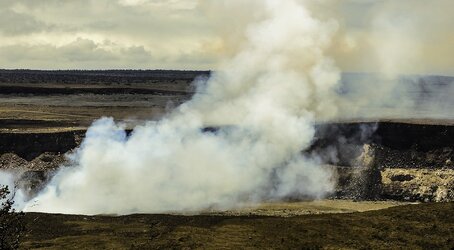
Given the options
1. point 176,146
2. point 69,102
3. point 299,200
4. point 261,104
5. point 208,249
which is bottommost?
point 208,249

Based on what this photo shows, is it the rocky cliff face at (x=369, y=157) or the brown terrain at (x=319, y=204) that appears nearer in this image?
the brown terrain at (x=319, y=204)

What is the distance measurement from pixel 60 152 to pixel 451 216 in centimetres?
3303

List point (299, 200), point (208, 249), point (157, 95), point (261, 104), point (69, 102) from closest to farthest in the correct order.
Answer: point (208, 249) < point (299, 200) < point (261, 104) < point (69, 102) < point (157, 95)

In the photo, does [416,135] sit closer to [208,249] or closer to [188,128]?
[188,128]

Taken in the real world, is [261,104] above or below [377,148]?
above

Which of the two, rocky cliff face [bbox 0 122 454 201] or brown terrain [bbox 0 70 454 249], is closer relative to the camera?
brown terrain [bbox 0 70 454 249]

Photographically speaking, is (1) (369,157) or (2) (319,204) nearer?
(2) (319,204)

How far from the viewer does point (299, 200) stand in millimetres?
42625

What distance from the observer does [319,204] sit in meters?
41.5

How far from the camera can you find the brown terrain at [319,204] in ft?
90.0

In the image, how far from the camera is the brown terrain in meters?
27.4

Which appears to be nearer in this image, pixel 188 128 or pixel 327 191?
pixel 327 191

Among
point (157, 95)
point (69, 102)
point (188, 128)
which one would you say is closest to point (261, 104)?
point (188, 128)

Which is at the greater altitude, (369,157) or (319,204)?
(369,157)
